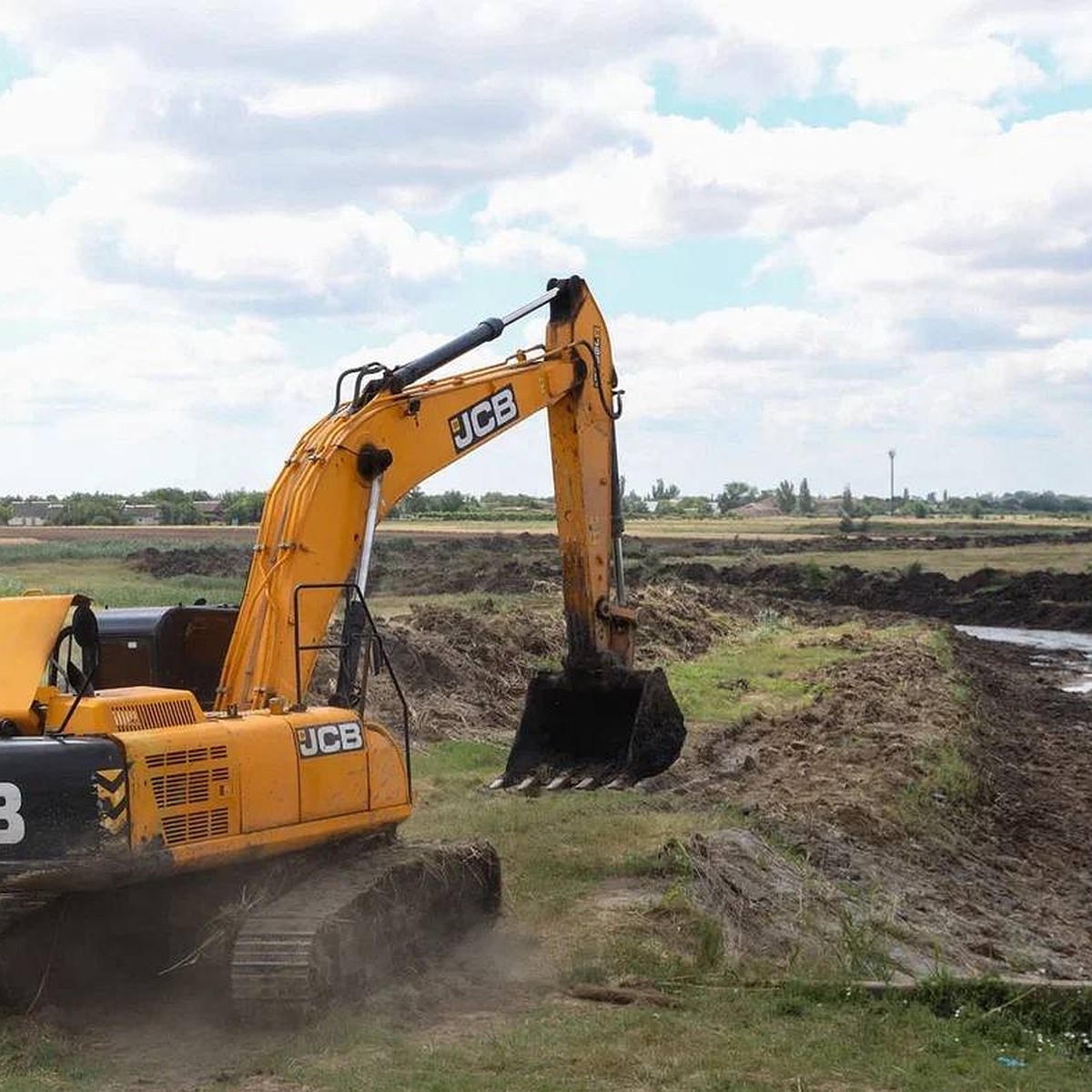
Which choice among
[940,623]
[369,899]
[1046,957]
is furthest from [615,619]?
[940,623]

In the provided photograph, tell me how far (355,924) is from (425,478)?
3.69 meters

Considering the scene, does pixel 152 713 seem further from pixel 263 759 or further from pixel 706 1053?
pixel 706 1053

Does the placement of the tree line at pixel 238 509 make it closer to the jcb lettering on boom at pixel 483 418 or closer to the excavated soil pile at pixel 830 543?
the excavated soil pile at pixel 830 543

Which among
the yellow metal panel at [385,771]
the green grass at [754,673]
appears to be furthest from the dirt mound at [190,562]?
the yellow metal panel at [385,771]

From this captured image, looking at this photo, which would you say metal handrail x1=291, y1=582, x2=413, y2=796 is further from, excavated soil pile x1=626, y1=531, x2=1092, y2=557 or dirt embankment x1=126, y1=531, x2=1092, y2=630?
excavated soil pile x1=626, y1=531, x2=1092, y2=557

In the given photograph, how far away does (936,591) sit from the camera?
5728 cm

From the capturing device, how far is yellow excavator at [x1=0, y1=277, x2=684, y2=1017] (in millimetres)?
8531

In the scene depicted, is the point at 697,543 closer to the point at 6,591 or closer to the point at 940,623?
the point at 940,623

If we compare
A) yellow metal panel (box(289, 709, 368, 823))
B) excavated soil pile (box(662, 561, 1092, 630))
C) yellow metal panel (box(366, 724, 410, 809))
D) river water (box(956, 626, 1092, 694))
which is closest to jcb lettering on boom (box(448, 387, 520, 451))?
yellow metal panel (box(366, 724, 410, 809))

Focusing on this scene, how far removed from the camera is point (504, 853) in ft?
→ 44.4

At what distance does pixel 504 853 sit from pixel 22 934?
4.90 meters

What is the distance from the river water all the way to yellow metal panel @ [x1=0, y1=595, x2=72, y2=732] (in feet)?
85.9

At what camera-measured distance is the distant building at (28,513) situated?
117 metres

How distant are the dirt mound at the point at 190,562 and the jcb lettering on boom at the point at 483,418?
1585 inches
